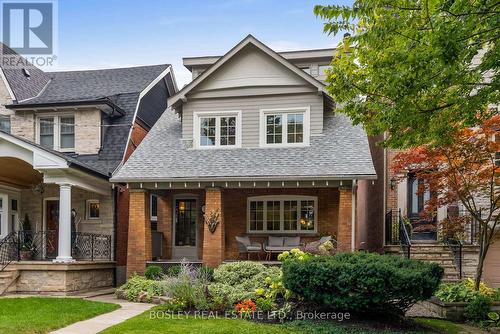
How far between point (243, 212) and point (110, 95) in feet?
25.3

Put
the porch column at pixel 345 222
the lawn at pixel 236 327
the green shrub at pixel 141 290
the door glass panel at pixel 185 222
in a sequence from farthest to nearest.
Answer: the door glass panel at pixel 185 222, the porch column at pixel 345 222, the green shrub at pixel 141 290, the lawn at pixel 236 327

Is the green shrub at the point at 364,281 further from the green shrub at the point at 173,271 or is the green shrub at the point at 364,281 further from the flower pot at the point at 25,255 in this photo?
the flower pot at the point at 25,255

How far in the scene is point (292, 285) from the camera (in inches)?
364

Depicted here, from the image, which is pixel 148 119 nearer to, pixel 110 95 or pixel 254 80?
pixel 110 95

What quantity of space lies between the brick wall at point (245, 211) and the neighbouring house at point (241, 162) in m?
0.03

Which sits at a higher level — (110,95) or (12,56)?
(12,56)

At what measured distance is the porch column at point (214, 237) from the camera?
13953 millimetres

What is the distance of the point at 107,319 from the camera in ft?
31.5

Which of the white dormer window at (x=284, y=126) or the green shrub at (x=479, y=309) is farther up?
the white dormer window at (x=284, y=126)

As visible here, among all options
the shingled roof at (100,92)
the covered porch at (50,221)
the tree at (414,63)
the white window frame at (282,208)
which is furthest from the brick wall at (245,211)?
the tree at (414,63)

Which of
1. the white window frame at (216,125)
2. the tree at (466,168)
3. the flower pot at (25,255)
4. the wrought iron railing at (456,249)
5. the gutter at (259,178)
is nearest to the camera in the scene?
the tree at (466,168)

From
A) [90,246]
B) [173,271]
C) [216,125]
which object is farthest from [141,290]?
[216,125]

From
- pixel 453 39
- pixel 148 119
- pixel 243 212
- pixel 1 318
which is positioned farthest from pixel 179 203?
pixel 453 39

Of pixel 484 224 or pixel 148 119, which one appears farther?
pixel 148 119
